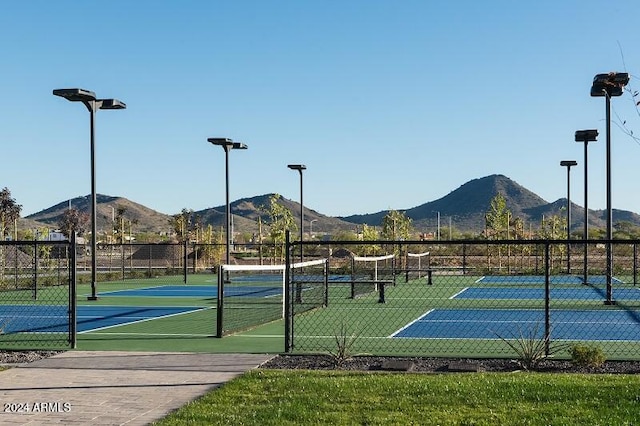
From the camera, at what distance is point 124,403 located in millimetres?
8633

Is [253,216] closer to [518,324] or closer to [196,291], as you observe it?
[196,291]

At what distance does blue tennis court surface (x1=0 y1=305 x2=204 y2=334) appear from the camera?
56.0 ft

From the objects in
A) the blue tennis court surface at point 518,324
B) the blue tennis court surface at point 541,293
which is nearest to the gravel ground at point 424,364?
the blue tennis court surface at point 518,324

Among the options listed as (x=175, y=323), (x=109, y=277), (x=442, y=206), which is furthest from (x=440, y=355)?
(x=442, y=206)

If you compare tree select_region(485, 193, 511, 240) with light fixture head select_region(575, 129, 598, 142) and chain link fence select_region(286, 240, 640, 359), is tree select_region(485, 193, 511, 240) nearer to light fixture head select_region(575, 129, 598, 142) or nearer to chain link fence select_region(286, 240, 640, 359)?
chain link fence select_region(286, 240, 640, 359)

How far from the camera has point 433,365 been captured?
10711 mm

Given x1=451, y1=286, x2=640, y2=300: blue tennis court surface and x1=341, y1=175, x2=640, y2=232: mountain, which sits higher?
x1=341, y1=175, x2=640, y2=232: mountain

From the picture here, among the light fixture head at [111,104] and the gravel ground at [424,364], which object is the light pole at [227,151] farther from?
the gravel ground at [424,364]

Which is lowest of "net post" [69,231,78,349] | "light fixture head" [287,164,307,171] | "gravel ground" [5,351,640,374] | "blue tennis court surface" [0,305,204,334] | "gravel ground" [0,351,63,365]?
"blue tennis court surface" [0,305,204,334]

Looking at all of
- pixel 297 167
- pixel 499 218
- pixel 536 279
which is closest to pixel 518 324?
pixel 297 167

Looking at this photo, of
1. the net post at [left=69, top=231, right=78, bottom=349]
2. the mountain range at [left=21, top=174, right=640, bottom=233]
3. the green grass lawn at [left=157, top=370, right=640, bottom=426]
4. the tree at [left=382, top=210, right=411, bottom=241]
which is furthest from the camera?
the mountain range at [left=21, top=174, right=640, bottom=233]

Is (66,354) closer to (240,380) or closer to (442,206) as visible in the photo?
(240,380)

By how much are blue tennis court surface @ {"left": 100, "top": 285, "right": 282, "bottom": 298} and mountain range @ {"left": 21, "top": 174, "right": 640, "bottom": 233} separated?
122939 millimetres

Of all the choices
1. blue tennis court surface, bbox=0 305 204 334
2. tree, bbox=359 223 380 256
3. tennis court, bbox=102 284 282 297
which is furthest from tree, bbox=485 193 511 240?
blue tennis court surface, bbox=0 305 204 334
